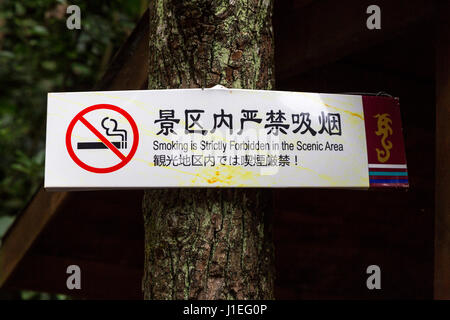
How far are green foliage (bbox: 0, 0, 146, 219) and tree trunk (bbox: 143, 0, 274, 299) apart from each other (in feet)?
8.04

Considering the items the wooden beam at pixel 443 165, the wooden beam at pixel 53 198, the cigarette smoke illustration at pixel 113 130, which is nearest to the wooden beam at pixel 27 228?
the wooden beam at pixel 53 198

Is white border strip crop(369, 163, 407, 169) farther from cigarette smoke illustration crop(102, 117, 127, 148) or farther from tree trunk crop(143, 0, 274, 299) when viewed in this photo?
cigarette smoke illustration crop(102, 117, 127, 148)

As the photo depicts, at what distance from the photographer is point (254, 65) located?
1605 millimetres

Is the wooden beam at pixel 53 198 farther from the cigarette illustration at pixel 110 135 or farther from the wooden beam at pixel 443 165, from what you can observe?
the wooden beam at pixel 443 165

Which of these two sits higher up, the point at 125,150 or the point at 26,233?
the point at 125,150

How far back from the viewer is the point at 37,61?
513 centimetres

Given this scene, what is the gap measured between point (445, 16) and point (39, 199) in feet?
6.17

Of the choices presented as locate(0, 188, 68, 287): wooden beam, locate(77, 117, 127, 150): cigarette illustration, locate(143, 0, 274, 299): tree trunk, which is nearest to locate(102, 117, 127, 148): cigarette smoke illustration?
locate(77, 117, 127, 150): cigarette illustration

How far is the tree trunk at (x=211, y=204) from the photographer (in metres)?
1.52

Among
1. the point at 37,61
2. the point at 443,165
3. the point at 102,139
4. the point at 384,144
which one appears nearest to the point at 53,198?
the point at 102,139

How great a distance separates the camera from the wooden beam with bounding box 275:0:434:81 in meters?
2.03

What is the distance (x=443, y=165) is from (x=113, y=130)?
105cm
